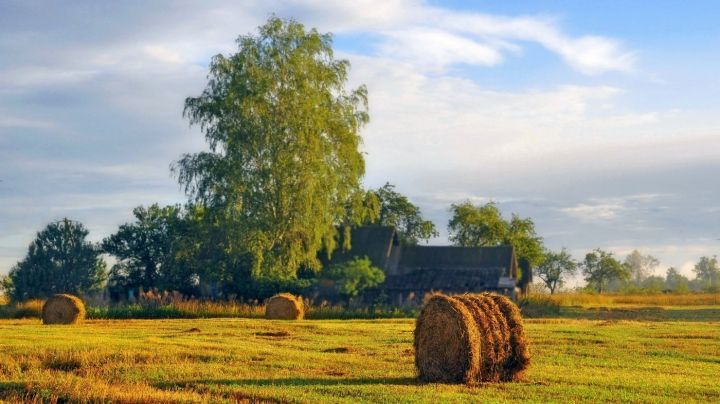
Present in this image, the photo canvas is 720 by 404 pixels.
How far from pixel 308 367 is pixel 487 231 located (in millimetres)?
80487

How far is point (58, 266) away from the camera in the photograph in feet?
265

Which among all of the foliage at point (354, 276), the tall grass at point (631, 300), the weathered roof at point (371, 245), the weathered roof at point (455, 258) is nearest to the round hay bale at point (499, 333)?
the foliage at point (354, 276)

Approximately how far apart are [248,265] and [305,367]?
140 feet

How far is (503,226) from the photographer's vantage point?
103 metres

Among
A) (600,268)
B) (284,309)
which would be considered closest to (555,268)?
(600,268)

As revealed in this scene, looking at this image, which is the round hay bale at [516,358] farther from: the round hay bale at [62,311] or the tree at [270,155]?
the tree at [270,155]

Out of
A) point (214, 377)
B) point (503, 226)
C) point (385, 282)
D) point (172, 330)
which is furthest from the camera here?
point (503, 226)

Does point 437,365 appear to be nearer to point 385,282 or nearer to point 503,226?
point 385,282

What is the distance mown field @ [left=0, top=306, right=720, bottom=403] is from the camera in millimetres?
19312

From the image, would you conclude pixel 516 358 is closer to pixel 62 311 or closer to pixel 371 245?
pixel 62 311

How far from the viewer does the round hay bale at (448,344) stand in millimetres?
21328

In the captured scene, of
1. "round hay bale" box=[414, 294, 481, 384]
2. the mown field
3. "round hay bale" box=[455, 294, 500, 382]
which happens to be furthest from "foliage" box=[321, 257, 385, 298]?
"round hay bale" box=[455, 294, 500, 382]

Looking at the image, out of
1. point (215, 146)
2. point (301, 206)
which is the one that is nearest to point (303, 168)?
point (301, 206)

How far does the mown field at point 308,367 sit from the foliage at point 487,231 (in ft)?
217
